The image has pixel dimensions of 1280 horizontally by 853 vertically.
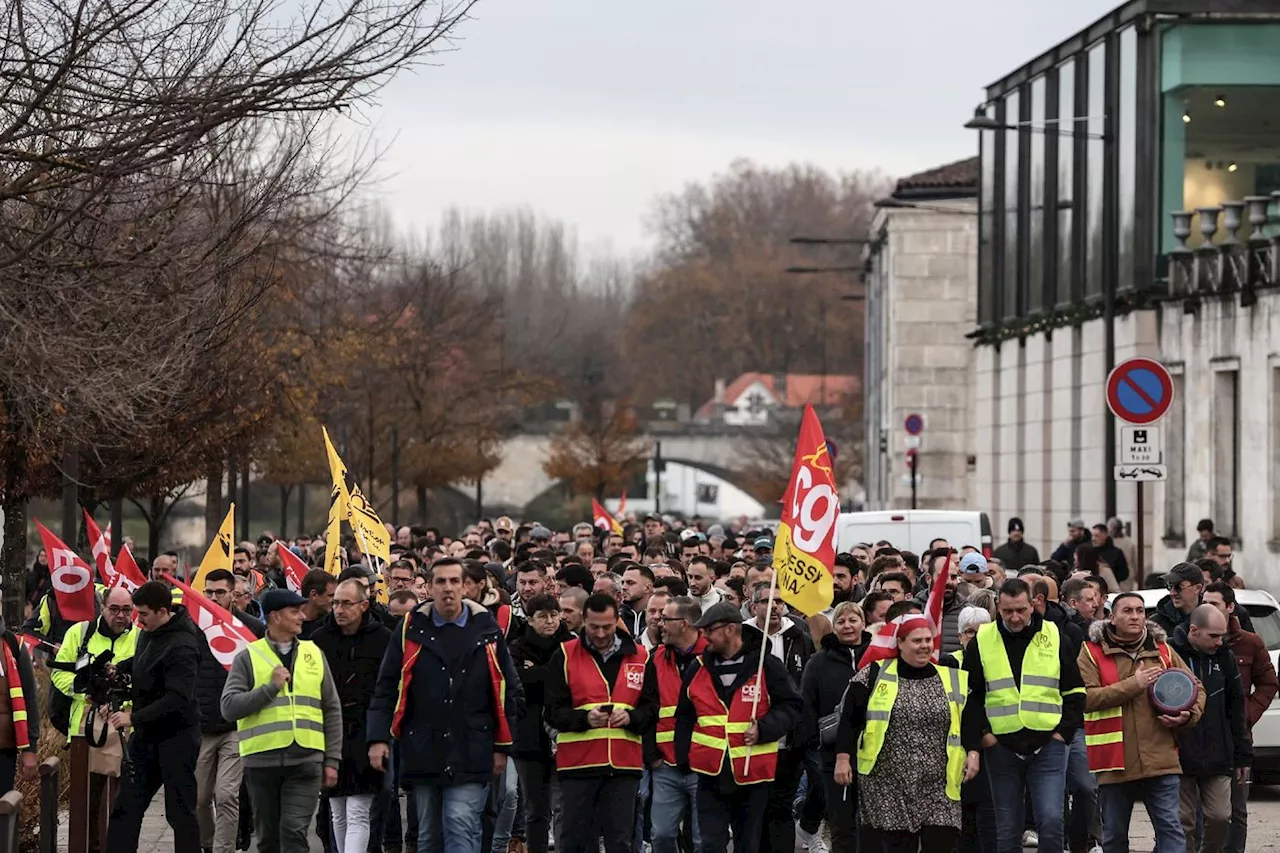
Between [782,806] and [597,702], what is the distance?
1.10 m

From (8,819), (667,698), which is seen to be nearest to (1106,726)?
(667,698)

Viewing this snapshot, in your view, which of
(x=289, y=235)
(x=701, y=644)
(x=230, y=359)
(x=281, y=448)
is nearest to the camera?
(x=701, y=644)

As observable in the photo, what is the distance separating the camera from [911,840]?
1189 centimetres

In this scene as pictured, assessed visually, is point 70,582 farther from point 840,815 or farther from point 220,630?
point 840,815

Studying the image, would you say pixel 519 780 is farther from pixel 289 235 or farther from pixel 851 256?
pixel 851 256

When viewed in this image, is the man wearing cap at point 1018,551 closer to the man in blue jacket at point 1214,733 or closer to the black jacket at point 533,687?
the man in blue jacket at point 1214,733

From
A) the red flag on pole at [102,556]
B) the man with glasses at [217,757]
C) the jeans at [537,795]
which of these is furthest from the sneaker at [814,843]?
the red flag on pole at [102,556]

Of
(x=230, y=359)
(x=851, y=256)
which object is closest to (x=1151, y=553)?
(x=230, y=359)

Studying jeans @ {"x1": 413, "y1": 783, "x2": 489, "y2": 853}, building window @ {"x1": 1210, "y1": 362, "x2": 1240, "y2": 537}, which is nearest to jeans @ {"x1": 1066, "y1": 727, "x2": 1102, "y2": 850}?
jeans @ {"x1": 413, "y1": 783, "x2": 489, "y2": 853}

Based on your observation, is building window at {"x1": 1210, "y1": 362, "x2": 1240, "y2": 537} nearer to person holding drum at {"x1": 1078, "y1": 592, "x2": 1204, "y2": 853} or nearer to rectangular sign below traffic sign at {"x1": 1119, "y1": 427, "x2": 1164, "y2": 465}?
rectangular sign below traffic sign at {"x1": 1119, "y1": 427, "x2": 1164, "y2": 465}

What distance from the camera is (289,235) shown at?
3322cm

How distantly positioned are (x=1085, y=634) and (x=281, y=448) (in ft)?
88.7

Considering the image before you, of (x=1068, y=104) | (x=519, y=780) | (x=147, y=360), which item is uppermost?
(x=1068, y=104)

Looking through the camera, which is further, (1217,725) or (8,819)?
(1217,725)
